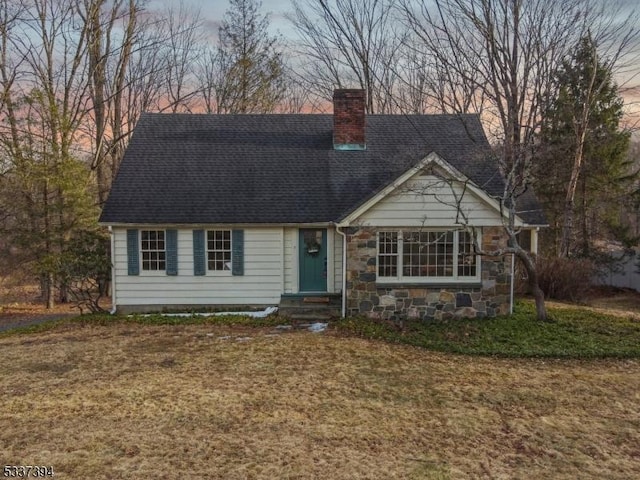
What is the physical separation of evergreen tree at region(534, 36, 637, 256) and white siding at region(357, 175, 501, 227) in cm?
1018

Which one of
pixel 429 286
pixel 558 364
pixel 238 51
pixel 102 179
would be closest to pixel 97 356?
pixel 429 286

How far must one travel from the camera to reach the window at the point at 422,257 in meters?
11.5

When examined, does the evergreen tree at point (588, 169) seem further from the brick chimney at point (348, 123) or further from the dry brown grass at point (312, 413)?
the dry brown grass at point (312, 413)

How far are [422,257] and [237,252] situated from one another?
492 cm

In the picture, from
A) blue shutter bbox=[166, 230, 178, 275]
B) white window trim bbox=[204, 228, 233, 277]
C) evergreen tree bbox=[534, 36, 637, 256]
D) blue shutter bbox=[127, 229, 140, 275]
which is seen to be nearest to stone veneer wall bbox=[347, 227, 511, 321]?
white window trim bbox=[204, 228, 233, 277]

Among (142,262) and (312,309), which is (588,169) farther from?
(142,262)

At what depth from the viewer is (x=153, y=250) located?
12836 mm

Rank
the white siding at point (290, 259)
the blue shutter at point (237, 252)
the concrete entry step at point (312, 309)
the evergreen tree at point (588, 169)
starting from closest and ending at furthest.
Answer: the concrete entry step at point (312, 309), the blue shutter at point (237, 252), the white siding at point (290, 259), the evergreen tree at point (588, 169)

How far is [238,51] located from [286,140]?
43.5 ft

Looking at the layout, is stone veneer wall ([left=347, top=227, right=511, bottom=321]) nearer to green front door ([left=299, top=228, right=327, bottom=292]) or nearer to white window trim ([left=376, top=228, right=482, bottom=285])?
white window trim ([left=376, top=228, right=482, bottom=285])

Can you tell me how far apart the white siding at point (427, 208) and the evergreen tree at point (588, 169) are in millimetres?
10179

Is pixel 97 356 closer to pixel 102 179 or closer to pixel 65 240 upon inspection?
pixel 65 240

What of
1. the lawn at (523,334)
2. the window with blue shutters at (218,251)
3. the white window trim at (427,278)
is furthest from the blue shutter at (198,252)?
the white window trim at (427,278)

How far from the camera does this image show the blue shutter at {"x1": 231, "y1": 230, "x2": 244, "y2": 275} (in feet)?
42.0
